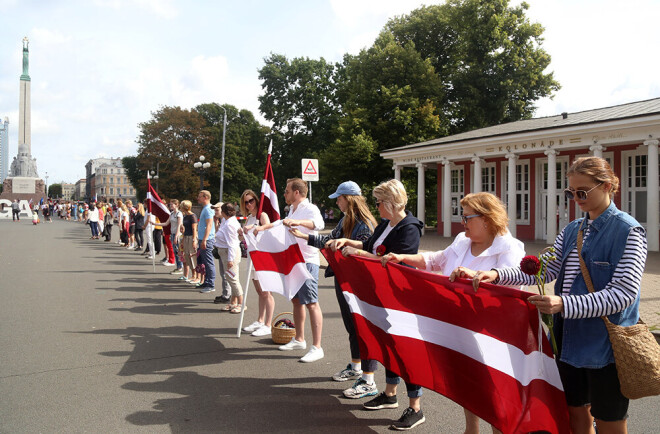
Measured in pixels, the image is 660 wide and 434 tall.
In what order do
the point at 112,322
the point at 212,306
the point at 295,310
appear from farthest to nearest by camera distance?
the point at 212,306
the point at 112,322
the point at 295,310

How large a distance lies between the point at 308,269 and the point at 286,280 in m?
0.34

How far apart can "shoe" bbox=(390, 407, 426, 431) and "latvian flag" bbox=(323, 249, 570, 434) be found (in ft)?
1.24

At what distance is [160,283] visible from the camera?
1282cm

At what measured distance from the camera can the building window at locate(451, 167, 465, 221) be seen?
30.0 meters

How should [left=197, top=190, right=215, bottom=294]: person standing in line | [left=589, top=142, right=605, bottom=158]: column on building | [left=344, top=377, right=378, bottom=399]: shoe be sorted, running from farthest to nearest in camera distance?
[left=589, top=142, right=605, bottom=158]: column on building, [left=197, top=190, right=215, bottom=294]: person standing in line, [left=344, top=377, right=378, bottom=399]: shoe

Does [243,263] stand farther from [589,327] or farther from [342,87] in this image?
[342,87]

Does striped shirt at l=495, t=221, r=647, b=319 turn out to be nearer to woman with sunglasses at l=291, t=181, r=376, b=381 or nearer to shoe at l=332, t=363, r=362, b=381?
woman with sunglasses at l=291, t=181, r=376, b=381

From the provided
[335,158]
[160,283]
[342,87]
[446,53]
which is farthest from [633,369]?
[342,87]

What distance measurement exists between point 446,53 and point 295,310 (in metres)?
41.0

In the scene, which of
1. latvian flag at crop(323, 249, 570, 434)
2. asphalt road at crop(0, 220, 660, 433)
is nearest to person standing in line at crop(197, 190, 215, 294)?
asphalt road at crop(0, 220, 660, 433)

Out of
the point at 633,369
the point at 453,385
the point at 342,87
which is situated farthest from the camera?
the point at 342,87

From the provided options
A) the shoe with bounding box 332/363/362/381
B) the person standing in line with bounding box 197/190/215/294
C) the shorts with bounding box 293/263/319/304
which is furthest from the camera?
the person standing in line with bounding box 197/190/215/294

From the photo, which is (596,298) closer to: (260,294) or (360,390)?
(360,390)

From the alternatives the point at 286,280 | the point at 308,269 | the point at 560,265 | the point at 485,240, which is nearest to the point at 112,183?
the point at 286,280
